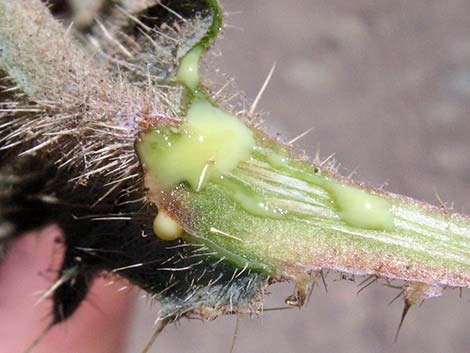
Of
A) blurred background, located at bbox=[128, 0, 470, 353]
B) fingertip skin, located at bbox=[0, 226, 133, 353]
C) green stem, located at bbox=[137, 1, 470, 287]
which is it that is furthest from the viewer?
blurred background, located at bbox=[128, 0, 470, 353]

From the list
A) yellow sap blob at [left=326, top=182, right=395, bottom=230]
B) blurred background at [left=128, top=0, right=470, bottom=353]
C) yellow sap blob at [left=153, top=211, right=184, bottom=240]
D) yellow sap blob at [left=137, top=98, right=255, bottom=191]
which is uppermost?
yellow sap blob at [left=137, top=98, right=255, bottom=191]

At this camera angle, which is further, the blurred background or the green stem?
the blurred background

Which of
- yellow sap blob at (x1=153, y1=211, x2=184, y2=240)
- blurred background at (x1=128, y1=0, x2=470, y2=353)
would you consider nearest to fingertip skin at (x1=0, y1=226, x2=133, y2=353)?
yellow sap blob at (x1=153, y1=211, x2=184, y2=240)

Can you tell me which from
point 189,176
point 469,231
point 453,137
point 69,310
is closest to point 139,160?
point 189,176

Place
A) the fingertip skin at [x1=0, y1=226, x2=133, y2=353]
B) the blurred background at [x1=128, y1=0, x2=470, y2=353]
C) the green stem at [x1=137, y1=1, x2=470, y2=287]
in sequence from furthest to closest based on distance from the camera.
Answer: the blurred background at [x1=128, y1=0, x2=470, y2=353] < the fingertip skin at [x1=0, y1=226, x2=133, y2=353] < the green stem at [x1=137, y1=1, x2=470, y2=287]

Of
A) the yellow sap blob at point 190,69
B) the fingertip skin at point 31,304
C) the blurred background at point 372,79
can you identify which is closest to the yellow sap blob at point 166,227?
the yellow sap blob at point 190,69

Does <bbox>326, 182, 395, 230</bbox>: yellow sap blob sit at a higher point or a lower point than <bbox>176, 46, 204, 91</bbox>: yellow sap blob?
lower

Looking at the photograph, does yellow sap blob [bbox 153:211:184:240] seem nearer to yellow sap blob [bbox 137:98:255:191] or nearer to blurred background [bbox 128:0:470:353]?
yellow sap blob [bbox 137:98:255:191]
